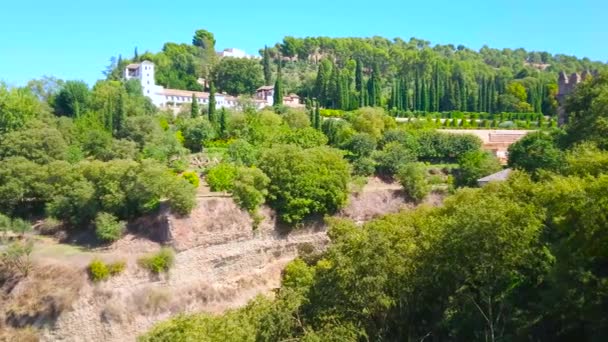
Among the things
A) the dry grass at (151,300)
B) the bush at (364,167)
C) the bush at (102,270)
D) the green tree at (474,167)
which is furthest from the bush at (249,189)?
the green tree at (474,167)

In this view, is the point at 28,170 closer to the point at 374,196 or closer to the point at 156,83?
the point at 374,196

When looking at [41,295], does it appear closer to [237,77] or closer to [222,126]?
[222,126]

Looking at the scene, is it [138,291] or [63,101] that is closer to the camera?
[138,291]

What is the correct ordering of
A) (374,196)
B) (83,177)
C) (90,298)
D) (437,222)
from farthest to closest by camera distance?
(374,196)
(83,177)
(90,298)
(437,222)

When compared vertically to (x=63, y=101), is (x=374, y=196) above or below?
below

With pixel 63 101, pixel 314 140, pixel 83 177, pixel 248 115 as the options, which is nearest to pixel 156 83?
pixel 63 101

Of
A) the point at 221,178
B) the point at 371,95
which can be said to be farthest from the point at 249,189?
the point at 371,95

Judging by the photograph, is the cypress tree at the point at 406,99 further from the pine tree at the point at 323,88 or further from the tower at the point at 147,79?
the tower at the point at 147,79

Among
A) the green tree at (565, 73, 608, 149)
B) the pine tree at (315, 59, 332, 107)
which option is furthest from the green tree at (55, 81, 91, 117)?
the green tree at (565, 73, 608, 149)
